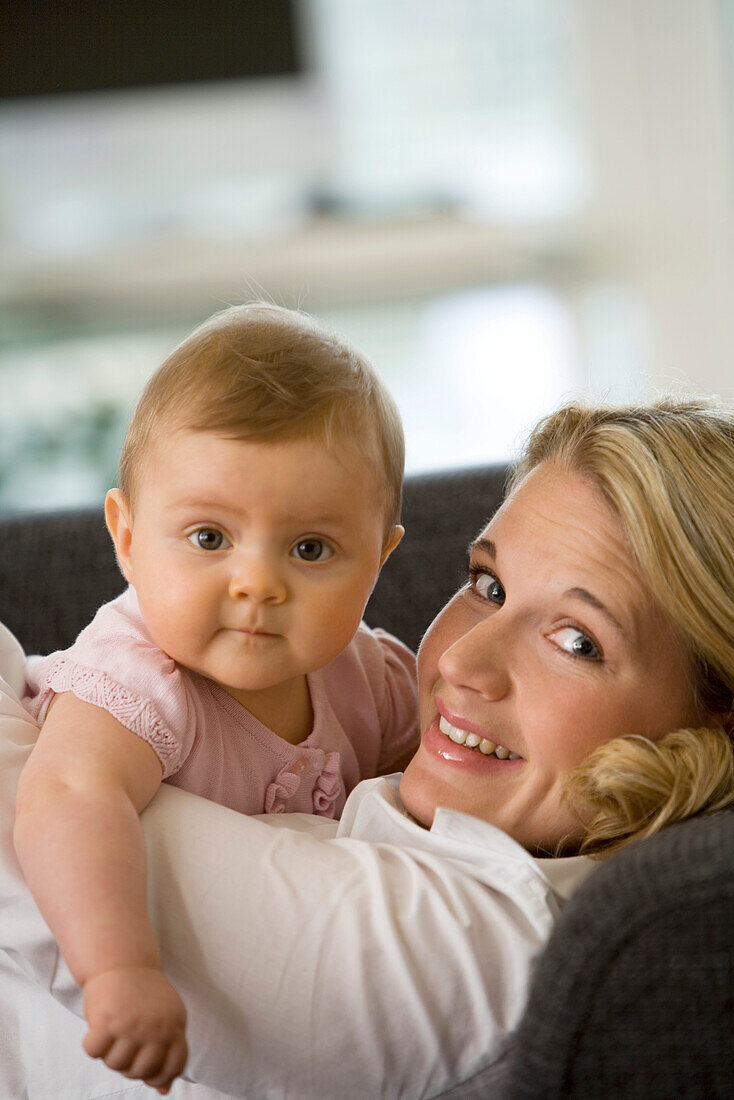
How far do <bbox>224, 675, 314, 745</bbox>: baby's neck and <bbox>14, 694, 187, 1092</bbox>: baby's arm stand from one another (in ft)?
0.53

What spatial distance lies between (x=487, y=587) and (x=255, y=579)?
0.31 meters

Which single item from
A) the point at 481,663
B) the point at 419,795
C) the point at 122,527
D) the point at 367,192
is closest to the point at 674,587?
the point at 481,663

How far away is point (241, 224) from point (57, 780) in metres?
3.49

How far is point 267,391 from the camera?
0.98 m

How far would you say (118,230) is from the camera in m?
4.11

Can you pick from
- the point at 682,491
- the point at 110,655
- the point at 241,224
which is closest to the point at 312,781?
the point at 110,655

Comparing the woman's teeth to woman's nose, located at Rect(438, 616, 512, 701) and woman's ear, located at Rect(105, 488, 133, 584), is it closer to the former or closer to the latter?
woman's nose, located at Rect(438, 616, 512, 701)

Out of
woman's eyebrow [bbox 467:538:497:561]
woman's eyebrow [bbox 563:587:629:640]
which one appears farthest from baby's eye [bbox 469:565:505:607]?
woman's eyebrow [bbox 563:587:629:640]

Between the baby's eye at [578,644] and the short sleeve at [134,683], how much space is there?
1.14 feet

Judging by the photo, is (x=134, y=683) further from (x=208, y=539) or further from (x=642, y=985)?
(x=642, y=985)

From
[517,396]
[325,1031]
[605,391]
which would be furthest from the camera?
[517,396]

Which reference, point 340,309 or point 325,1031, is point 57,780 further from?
point 340,309

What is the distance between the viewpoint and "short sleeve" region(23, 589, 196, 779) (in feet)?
3.18

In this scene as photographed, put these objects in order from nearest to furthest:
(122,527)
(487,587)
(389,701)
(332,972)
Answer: (332,972), (122,527), (487,587), (389,701)
